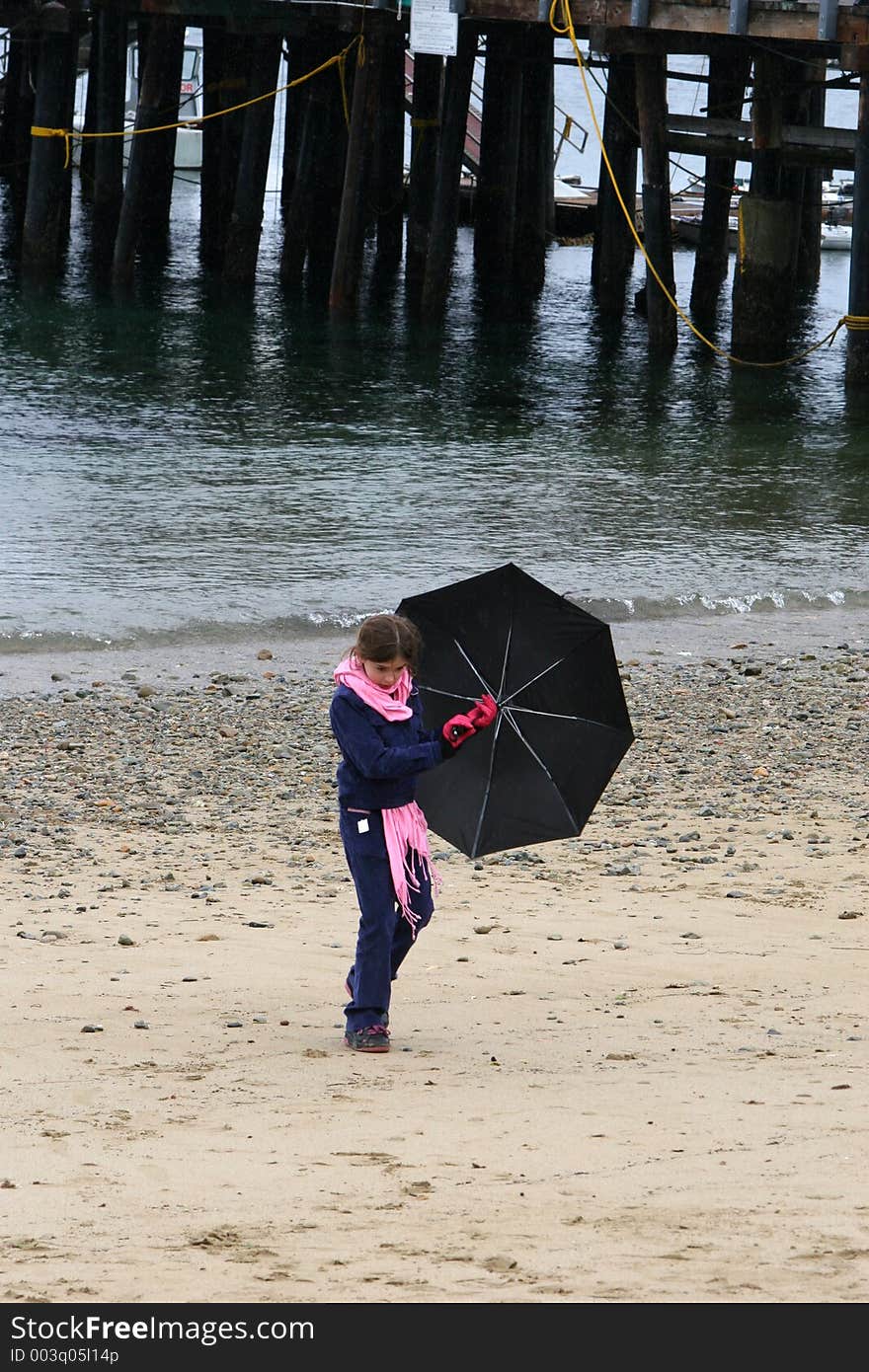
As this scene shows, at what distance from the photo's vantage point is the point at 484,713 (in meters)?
5.02

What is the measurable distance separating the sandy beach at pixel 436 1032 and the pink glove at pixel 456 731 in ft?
2.88

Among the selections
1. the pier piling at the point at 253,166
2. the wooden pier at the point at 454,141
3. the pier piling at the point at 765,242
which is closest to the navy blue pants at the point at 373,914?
the wooden pier at the point at 454,141

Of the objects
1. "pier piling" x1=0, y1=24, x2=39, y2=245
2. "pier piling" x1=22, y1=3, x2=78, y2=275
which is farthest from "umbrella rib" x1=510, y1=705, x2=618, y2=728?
"pier piling" x1=0, y1=24, x2=39, y2=245

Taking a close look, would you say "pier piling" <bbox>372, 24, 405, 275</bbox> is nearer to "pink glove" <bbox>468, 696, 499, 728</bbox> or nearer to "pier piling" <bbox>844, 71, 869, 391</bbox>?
"pier piling" <bbox>844, 71, 869, 391</bbox>

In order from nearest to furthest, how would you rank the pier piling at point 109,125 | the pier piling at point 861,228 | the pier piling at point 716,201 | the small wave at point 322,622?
the small wave at point 322,622
the pier piling at point 861,228
the pier piling at point 716,201
the pier piling at point 109,125

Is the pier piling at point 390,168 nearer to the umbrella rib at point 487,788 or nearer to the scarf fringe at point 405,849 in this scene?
the umbrella rib at point 487,788

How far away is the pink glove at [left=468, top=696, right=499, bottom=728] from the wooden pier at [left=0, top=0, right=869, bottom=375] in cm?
1509

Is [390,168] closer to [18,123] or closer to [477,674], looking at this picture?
[18,123]

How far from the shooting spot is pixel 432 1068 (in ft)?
16.5

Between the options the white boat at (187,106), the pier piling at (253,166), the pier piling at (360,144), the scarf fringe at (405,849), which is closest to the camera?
the scarf fringe at (405,849)

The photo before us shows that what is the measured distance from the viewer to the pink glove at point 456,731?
191 inches

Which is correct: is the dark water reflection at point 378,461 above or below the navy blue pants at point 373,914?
above

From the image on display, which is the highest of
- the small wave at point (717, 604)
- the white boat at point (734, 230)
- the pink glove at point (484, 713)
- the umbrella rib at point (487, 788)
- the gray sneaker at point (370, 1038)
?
the white boat at point (734, 230)

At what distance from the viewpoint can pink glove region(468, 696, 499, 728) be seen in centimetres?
492
